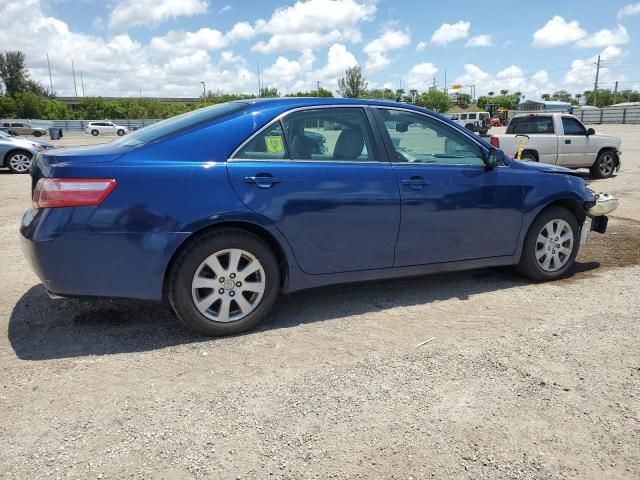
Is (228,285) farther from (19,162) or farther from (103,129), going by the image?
(103,129)

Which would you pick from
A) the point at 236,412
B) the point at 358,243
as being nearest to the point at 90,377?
the point at 236,412

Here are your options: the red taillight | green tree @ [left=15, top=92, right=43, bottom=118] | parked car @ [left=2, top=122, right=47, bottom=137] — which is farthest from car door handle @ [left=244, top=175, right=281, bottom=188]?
green tree @ [left=15, top=92, right=43, bottom=118]

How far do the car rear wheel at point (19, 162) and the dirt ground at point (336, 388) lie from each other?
11513 mm

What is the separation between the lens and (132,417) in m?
2.70

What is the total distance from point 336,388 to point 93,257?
1729mm

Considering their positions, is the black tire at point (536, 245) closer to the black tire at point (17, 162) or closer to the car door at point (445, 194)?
the car door at point (445, 194)

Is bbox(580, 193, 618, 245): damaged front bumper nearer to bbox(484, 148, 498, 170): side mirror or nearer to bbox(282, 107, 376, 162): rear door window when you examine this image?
bbox(484, 148, 498, 170): side mirror

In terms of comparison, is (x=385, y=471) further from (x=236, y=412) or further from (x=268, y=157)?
(x=268, y=157)

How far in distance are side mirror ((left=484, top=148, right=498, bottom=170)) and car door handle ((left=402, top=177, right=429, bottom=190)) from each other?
684mm

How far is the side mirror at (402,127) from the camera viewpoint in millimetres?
4258

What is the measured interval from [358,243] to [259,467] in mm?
1979

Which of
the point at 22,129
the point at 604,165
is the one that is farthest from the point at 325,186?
the point at 22,129

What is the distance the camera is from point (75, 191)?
322 cm

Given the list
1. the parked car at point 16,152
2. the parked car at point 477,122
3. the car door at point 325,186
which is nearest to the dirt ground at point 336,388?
the car door at point 325,186
